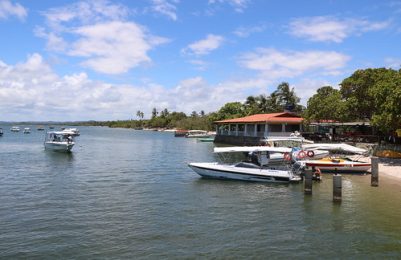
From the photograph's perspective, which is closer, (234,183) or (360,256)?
(360,256)

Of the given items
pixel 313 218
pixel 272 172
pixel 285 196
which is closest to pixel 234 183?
pixel 272 172

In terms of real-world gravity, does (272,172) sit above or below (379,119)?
below

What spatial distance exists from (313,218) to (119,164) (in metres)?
27.7

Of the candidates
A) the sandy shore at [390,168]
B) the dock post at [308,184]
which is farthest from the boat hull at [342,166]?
the dock post at [308,184]

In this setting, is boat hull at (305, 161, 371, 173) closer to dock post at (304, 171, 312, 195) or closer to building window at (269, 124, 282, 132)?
dock post at (304, 171, 312, 195)

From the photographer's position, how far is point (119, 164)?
44.4 m

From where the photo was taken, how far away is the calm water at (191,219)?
617 inches

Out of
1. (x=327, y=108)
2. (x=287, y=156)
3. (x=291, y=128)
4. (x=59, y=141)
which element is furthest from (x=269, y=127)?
(x=287, y=156)

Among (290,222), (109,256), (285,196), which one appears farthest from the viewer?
(285,196)

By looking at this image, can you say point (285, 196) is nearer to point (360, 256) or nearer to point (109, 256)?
point (360, 256)

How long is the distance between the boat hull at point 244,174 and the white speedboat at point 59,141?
28.8 metres

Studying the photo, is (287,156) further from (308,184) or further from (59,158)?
(59,158)

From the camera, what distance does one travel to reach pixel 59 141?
58.0 m

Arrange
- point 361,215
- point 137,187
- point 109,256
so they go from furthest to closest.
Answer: point 137,187 < point 361,215 < point 109,256
